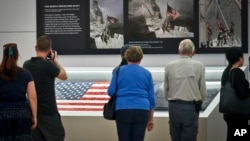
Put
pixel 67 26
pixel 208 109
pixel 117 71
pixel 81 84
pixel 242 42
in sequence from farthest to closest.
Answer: pixel 67 26 < pixel 242 42 < pixel 81 84 < pixel 208 109 < pixel 117 71

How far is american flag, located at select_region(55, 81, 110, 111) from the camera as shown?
6.85 m

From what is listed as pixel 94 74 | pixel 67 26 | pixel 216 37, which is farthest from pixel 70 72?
pixel 216 37

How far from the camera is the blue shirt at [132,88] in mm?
5207

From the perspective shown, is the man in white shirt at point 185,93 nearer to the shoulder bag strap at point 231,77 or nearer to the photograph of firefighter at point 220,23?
the shoulder bag strap at point 231,77

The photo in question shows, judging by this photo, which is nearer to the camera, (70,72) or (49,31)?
(70,72)

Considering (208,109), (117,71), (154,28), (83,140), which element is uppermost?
(154,28)

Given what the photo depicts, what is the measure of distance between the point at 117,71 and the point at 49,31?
4.02 m

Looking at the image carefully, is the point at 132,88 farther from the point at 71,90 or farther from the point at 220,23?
the point at 220,23

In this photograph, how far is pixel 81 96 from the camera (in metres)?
7.15

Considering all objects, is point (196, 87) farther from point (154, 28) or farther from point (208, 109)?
point (154, 28)

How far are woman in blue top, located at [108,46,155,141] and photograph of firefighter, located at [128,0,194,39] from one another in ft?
10.7

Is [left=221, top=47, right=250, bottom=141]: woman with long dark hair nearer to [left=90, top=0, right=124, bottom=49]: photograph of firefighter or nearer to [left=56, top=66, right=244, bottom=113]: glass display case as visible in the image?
[left=56, top=66, right=244, bottom=113]: glass display case

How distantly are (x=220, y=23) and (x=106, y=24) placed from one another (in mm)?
2015

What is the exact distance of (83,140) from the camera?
6.59 m
